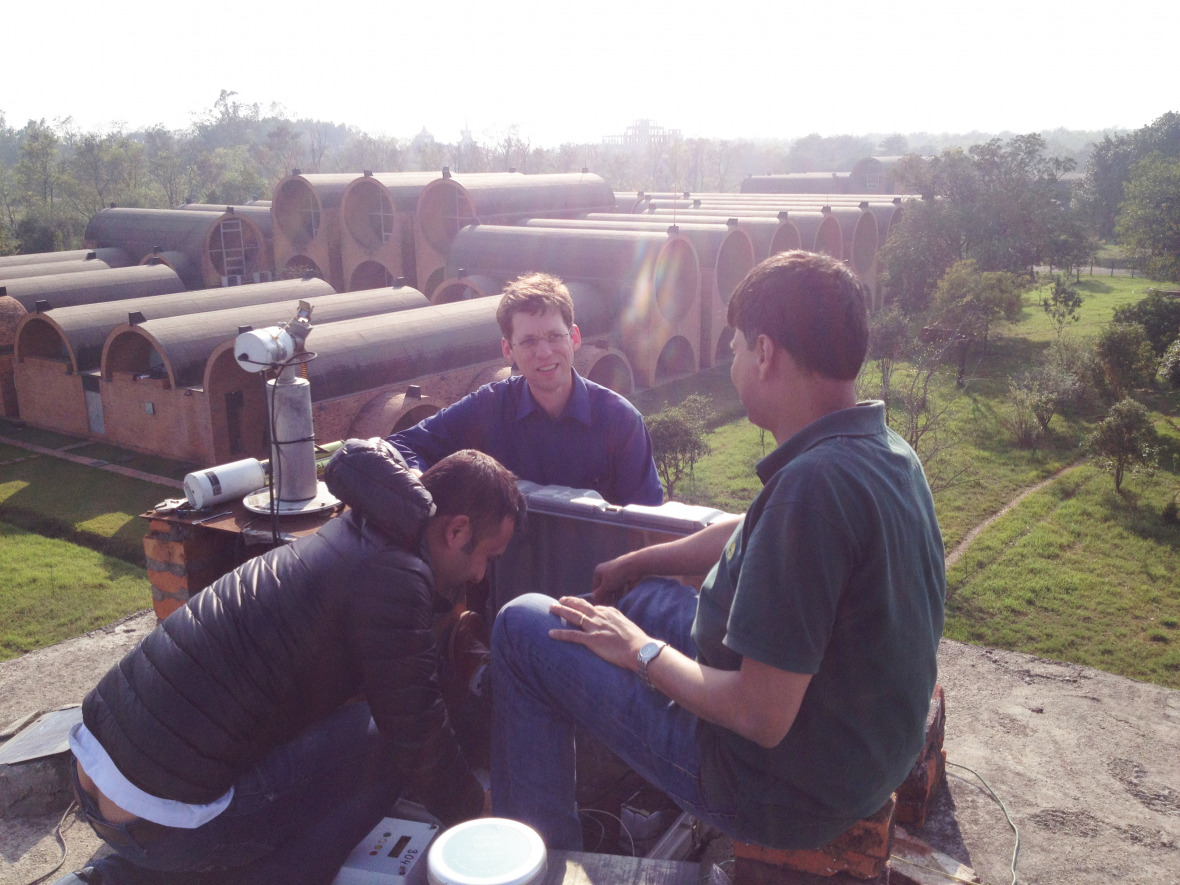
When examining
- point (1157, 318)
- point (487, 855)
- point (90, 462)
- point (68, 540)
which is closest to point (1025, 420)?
point (1157, 318)

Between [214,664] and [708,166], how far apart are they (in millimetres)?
101921

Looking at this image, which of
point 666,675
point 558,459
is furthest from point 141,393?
point 666,675

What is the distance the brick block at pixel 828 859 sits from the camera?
8.86 ft

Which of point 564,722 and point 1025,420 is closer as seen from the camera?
point 564,722

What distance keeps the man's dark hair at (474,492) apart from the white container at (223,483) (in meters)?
1.95

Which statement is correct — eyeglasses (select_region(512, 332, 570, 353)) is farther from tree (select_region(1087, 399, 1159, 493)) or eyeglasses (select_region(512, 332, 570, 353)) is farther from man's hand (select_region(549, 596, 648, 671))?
tree (select_region(1087, 399, 1159, 493))

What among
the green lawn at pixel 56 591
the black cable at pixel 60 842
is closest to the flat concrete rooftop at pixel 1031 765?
the black cable at pixel 60 842

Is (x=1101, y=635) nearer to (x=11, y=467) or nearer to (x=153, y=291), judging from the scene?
(x=11, y=467)

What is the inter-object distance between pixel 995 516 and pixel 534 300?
9.55 metres

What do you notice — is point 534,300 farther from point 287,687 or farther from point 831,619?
point 831,619

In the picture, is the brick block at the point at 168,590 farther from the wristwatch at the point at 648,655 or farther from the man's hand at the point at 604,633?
the wristwatch at the point at 648,655

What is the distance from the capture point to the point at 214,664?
2826 millimetres

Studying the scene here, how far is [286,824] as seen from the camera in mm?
3115

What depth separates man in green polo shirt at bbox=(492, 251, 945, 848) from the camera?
2055 mm
